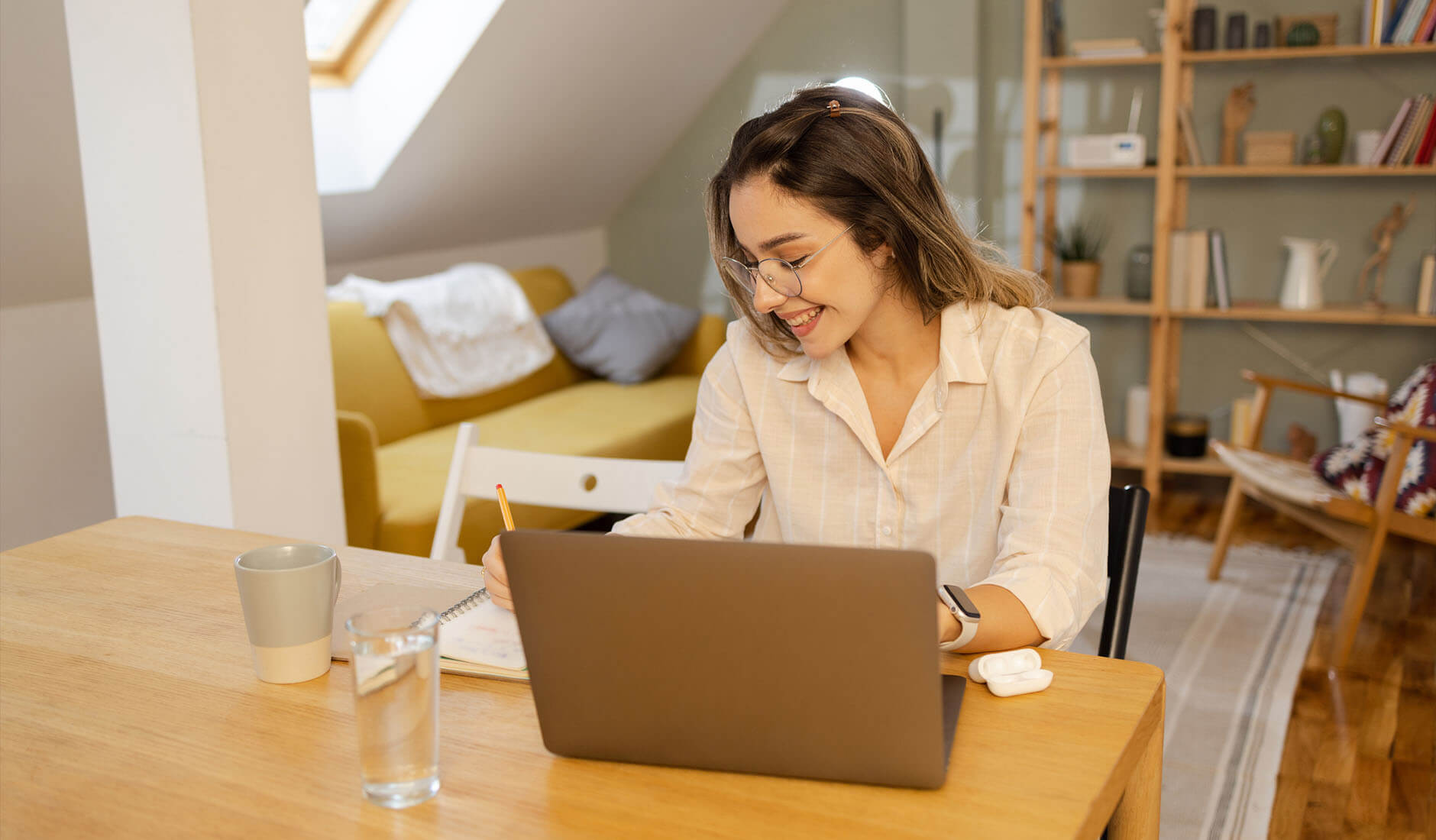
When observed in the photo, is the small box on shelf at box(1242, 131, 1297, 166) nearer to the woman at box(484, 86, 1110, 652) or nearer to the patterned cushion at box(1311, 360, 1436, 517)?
Result: the patterned cushion at box(1311, 360, 1436, 517)

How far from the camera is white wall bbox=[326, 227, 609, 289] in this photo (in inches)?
161

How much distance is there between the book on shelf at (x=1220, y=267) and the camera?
3.85m

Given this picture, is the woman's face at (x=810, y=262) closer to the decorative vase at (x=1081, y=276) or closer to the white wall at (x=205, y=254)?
the white wall at (x=205, y=254)

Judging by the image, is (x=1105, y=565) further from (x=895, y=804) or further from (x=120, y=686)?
(x=120, y=686)

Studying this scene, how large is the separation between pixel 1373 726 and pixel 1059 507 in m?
1.57

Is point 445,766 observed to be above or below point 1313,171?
below

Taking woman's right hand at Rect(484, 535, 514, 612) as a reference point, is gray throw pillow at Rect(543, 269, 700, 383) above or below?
below

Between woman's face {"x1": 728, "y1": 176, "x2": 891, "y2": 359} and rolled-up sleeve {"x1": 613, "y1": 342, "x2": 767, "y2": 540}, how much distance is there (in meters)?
0.15

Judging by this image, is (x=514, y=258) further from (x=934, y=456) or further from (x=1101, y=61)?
(x=934, y=456)

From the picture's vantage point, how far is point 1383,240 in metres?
3.83

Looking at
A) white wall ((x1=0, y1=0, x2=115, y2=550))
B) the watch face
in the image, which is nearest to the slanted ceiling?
white wall ((x1=0, y1=0, x2=115, y2=550))

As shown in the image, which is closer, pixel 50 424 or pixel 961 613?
pixel 961 613

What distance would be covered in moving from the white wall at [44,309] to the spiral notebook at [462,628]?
1.79 m

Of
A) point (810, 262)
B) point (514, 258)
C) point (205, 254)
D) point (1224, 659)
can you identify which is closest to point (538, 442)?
point (205, 254)
